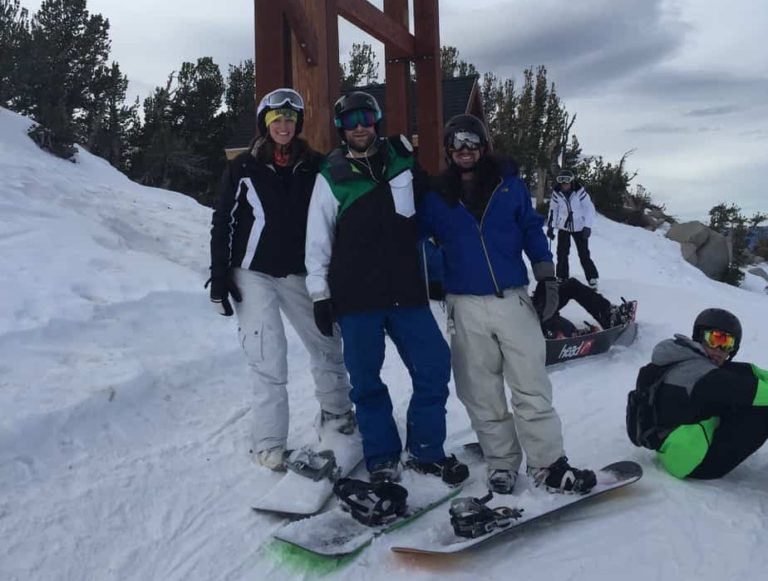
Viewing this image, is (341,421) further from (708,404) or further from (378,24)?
(378,24)

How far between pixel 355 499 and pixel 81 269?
428 cm

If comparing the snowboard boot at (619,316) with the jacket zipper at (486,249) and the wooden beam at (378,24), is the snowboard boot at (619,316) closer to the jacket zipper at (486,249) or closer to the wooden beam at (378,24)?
the wooden beam at (378,24)

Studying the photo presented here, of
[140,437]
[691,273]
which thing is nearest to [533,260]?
[140,437]

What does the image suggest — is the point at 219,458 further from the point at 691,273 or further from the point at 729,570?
the point at 691,273

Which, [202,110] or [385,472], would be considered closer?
[385,472]

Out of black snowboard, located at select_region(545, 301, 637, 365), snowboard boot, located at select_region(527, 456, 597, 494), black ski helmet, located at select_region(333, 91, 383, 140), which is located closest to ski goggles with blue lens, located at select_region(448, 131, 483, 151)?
black ski helmet, located at select_region(333, 91, 383, 140)

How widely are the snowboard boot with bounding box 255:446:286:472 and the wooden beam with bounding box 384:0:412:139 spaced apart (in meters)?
5.03

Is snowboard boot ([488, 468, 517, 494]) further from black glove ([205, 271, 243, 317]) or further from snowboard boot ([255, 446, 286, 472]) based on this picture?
black glove ([205, 271, 243, 317])

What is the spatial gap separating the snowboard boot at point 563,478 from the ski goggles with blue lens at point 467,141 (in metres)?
1.56

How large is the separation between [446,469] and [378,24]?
4.61 metres

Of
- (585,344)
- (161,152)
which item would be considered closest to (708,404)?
(585,344)

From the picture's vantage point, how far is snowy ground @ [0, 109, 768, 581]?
2.63 meters

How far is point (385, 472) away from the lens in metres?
3.20

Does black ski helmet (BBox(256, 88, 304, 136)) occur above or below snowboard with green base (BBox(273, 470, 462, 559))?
above
